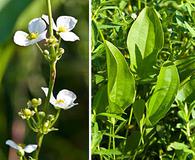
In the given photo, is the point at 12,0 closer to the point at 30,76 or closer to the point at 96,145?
the point at 30,76

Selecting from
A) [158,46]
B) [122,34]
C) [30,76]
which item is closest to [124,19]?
[122,34]

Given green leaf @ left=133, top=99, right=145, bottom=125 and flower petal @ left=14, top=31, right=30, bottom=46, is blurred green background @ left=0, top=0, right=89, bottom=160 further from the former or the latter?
green leaf @ left=133, top=99, right=145, bottom=125

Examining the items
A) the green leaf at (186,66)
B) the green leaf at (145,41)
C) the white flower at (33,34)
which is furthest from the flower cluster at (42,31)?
the green leaf at (186,66)

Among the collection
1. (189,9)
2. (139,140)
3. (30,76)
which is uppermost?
(189,9)

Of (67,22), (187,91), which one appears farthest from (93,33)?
(187,91)

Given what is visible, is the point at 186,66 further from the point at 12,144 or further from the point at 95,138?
the point at 12,144

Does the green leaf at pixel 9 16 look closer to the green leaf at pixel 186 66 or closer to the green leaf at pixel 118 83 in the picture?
the green leaf at pixel 118 83
